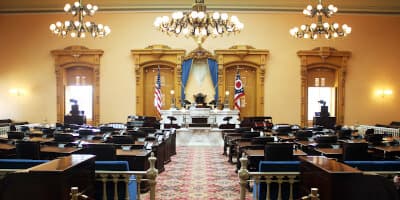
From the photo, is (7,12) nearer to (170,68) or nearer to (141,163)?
(170,68)

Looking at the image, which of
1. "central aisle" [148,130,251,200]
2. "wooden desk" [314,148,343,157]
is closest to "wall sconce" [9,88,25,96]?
"central aisle" [148,130,251,200]

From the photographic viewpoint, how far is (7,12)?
1728 centimetres

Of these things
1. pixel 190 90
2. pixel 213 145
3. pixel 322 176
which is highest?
pixel 190 90

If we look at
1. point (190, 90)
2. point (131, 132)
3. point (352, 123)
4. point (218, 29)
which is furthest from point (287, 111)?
point (131, 132)

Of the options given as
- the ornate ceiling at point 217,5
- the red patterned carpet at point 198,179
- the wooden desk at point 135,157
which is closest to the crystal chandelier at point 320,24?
the ornate ceiling at point 217,5

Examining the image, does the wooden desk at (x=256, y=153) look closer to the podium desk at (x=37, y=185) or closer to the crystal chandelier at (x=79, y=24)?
the podium desk at (x=37, y=185)

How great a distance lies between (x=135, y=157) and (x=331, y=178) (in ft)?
12.3

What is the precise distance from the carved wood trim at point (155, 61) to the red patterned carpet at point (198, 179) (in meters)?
6.24

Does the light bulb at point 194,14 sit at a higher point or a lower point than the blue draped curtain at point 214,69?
higher

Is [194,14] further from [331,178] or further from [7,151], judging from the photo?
[331,178]

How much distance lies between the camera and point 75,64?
56.0ft

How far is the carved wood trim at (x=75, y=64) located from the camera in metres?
16.8

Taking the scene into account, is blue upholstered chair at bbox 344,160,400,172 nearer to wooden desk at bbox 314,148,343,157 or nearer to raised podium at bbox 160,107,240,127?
wooden desk at bbox 314,148,343,157

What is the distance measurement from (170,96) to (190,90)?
918 mm
